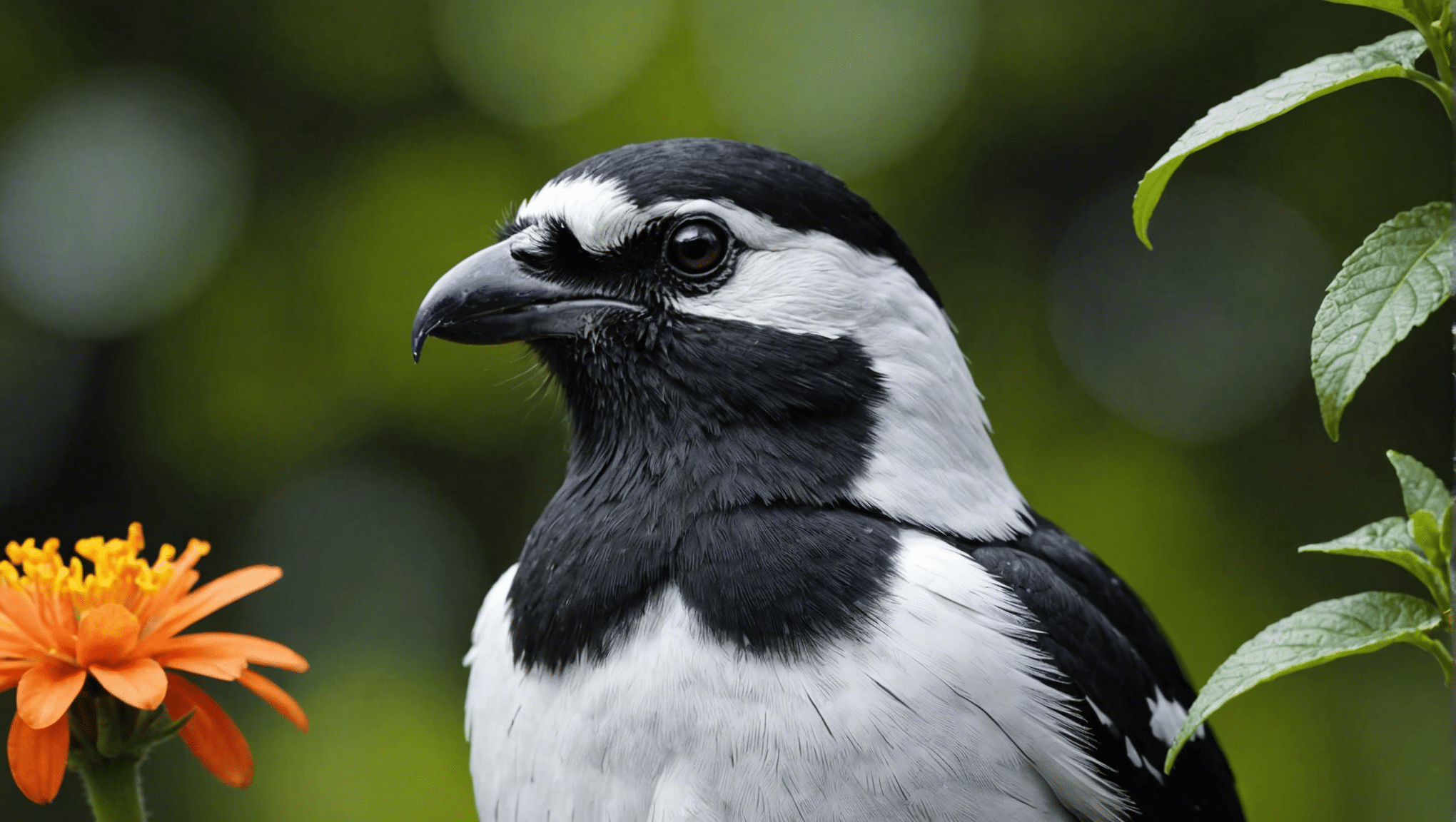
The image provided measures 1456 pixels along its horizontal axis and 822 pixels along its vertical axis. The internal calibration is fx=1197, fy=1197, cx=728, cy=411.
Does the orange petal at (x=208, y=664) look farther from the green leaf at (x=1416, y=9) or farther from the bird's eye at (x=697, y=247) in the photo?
the green leaf at (x=1416, y=9)

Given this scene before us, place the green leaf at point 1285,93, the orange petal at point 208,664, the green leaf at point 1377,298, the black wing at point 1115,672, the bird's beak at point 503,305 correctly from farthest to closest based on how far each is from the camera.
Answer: the bird's beak at point 503,305 < the black wing at point 1115,672 < the orange petal at point 208,664 < the green leaf at point 1285,93 < the green leaf at point 1377,298

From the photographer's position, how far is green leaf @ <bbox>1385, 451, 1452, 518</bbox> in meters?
1.25

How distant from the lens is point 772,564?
169 cm

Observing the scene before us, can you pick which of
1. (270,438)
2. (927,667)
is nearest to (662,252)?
(927,667)

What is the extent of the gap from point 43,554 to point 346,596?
385 cm

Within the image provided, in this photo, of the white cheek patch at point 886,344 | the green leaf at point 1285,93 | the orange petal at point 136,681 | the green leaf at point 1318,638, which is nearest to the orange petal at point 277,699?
the orange petal at point 136,681

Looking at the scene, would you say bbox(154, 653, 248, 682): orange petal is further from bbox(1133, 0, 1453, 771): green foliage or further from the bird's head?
bbox(1133, 0, 1453, 771): green foliage

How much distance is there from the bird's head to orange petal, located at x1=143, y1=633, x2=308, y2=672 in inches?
24.9

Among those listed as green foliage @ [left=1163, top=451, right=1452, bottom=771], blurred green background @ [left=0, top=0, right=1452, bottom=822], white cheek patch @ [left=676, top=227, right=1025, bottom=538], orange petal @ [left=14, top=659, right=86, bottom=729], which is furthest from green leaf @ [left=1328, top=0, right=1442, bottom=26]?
blurred green background @ [left=0, top=0, right=1452, bottom=822]

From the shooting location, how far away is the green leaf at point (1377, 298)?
1021mm

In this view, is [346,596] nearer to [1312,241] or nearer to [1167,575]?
[1167,575]

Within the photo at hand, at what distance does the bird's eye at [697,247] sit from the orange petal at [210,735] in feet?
3.06

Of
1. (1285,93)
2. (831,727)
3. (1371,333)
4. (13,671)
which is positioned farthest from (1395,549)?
(13,671)

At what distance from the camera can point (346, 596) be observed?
5000 millimetres
